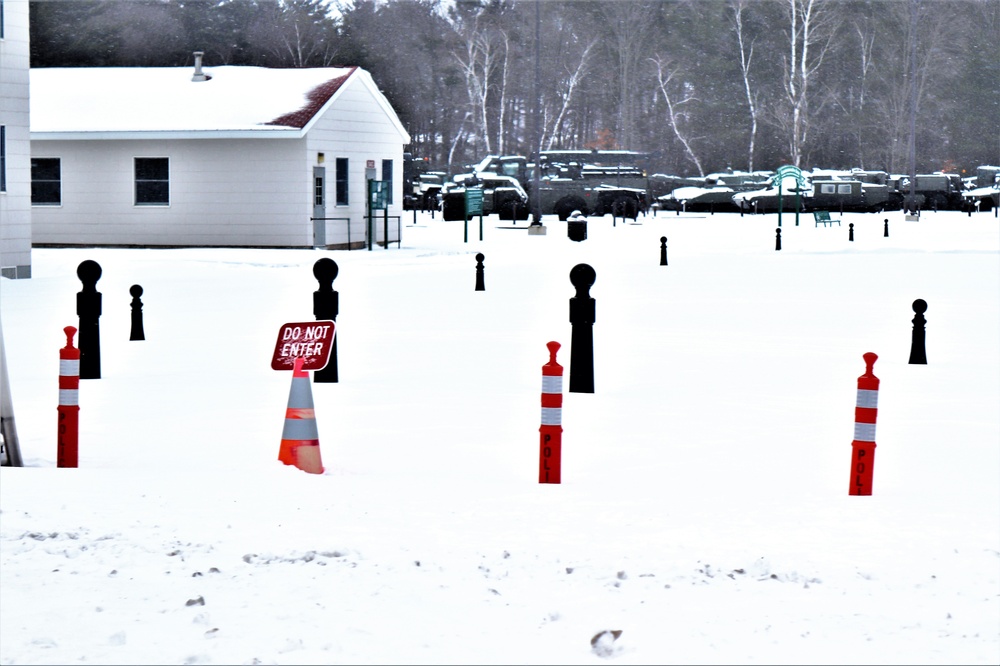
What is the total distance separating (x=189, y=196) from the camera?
113ft

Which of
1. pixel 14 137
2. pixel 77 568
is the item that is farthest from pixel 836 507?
pixel 14 137

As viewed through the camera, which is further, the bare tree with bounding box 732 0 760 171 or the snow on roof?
the bare tree with bounding box 732 0 760 171

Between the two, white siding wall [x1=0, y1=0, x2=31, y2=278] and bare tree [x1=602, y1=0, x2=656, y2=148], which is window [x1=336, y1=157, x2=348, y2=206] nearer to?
white siding wall [x1=0, y1=0, x2=31, y2=278]

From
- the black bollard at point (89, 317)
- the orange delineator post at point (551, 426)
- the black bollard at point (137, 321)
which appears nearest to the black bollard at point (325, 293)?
the black bollard at point (89, 317)

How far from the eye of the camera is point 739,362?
1400 cm

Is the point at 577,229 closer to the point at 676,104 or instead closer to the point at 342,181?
the point at 342,181

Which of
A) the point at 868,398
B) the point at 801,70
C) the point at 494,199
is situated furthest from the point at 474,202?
the point at 801,70

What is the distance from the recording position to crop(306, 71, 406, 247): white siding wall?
34.9 metres

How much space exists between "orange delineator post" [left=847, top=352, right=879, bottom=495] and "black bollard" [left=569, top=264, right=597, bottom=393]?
366 cm

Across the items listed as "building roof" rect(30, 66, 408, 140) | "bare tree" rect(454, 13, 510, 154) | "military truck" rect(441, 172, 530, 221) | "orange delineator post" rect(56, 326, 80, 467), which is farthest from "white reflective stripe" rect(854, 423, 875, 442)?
"bare tree" rect(454, 13, 510, 154)

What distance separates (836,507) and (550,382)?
1592 mm

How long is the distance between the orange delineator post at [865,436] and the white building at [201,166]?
26454 millimetres

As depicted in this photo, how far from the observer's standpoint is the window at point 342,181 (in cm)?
3603

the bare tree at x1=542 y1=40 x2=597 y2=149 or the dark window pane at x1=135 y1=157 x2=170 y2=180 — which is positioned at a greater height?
the bare tree at x1=542 y1=40 x2=597 y2=149
